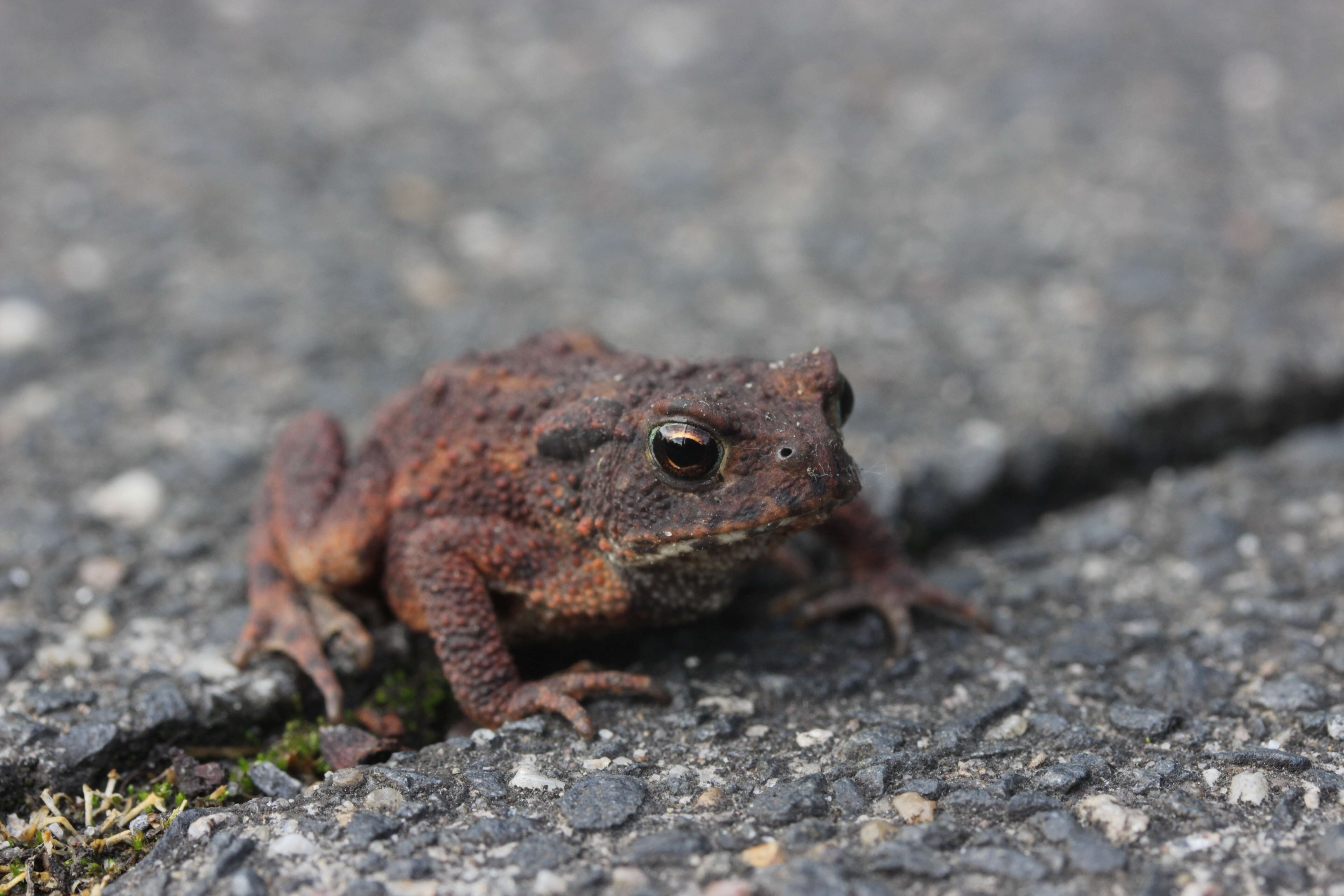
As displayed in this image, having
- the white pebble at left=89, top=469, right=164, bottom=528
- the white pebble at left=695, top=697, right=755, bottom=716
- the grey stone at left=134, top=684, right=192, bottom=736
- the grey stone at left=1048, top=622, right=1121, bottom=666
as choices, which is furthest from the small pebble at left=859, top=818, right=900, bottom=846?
the white pebble at left=89, top=469, right=164, bottom=528

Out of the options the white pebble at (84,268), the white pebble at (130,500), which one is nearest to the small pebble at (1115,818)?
the white pebble at (130,500)

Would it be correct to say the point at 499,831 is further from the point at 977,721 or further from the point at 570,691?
the point at 977,721

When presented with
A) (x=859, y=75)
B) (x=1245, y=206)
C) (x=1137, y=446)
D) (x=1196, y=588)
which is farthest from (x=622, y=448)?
(x=859, y=75)

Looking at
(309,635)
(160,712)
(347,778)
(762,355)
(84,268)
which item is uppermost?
(84,268)

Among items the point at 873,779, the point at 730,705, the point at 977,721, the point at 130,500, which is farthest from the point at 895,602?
the point at 130,500

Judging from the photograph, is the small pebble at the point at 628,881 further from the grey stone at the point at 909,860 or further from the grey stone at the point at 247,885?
the grey stone at the point at 247,885
